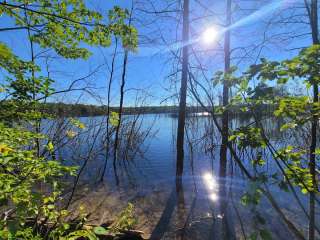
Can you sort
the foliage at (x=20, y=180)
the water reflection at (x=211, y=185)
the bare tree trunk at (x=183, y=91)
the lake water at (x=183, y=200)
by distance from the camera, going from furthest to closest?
1. the bare tree trunk at (x=183, y=91)
2. the water reflection at (x=211, y=185)
3. the lake water at (x=183, y=200)
4. the foliage at (x=20, y=180)

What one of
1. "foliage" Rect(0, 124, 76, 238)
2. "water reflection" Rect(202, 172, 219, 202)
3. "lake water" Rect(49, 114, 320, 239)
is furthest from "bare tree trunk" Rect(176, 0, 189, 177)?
"foliage" Rect(0, 124, 76, 238)

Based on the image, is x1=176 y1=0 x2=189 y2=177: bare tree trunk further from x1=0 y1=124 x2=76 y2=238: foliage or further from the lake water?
x1=0 y1=124 x2=76 y2=238: foliage

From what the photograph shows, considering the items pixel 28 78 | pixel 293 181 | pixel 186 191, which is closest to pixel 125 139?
pixel 186 191

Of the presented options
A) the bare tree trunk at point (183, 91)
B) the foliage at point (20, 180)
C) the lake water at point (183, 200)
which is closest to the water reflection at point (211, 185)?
the lake water at point (183, 200)

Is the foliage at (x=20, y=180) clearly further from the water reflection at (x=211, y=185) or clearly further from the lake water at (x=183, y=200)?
the water reflection at (x=211, y=185)

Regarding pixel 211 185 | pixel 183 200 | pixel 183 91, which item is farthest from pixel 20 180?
pixel 183 91

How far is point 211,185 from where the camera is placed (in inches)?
233

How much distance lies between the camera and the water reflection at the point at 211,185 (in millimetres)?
5129

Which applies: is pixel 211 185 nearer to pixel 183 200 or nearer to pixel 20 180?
pixel 183 200

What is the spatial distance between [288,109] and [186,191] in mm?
4217

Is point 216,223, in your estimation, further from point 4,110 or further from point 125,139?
point 125,139

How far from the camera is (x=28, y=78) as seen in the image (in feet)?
8.32

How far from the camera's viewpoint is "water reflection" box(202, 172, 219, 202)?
513cm

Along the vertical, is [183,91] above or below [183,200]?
above
